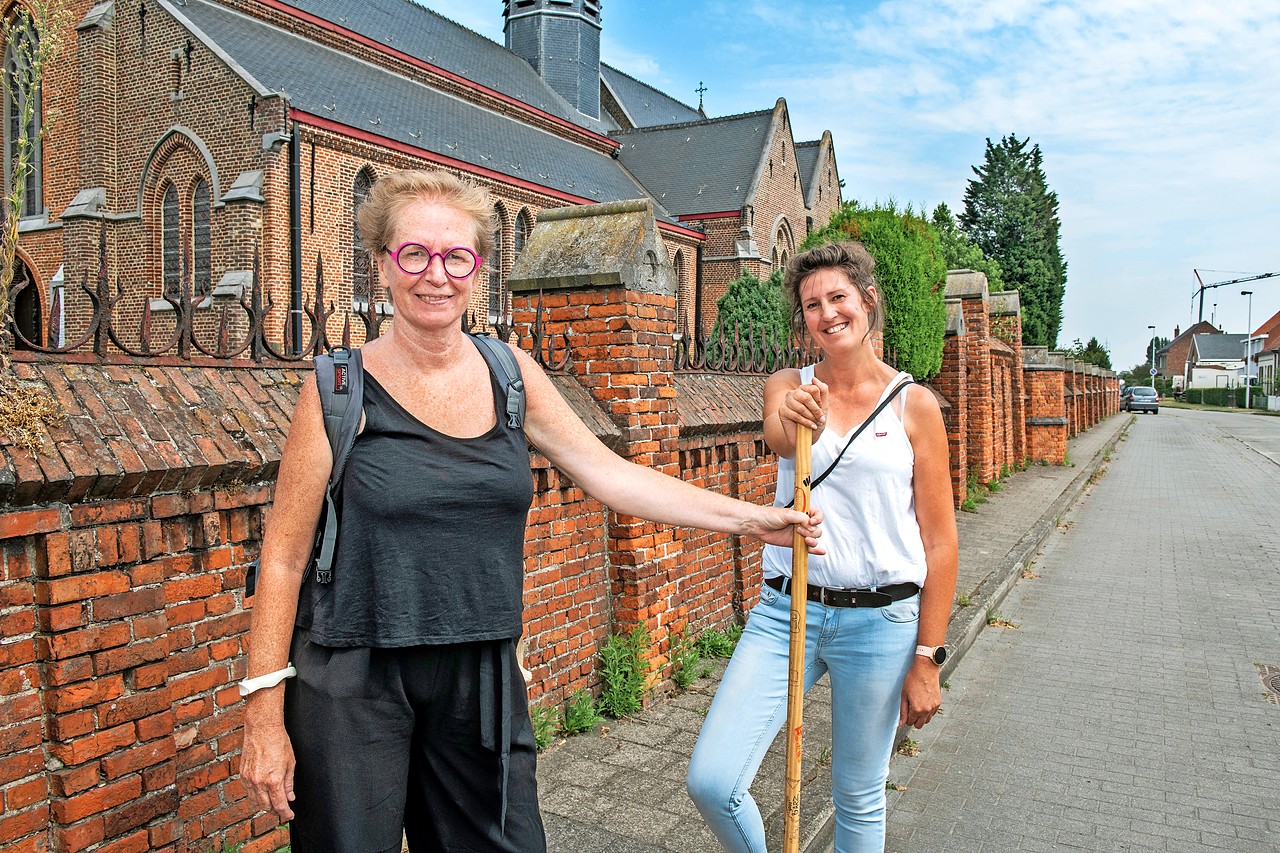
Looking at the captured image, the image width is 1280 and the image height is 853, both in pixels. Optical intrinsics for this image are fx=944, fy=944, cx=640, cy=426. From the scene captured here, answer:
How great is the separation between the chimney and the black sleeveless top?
40068mm

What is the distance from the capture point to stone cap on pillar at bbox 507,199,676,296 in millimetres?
4918

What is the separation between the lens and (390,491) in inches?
76.5

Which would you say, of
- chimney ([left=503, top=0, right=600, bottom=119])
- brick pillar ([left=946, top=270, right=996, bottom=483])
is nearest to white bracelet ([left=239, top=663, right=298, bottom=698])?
brick pillar ([left=946, top=270, right=996, bottom=483])

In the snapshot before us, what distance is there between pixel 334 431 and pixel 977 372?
44.8 ft

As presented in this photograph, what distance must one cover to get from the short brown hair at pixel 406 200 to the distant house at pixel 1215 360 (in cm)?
11881

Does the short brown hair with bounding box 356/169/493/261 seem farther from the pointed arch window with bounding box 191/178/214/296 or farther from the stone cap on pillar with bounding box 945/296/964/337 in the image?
the pointed arch window with bounding box 191/178/214/296

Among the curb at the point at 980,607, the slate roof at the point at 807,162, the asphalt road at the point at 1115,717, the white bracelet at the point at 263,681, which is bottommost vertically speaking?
the asphalt road at the point at 1115,717

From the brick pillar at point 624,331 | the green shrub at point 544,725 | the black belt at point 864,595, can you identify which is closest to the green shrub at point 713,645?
the brick pillar at point 624,331

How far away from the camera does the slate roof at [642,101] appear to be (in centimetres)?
4506

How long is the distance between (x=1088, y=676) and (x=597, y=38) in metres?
39.1

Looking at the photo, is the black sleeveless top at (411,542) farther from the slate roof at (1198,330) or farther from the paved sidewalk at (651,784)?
the slate roof at (1198,330)

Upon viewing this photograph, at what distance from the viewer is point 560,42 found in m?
39.7

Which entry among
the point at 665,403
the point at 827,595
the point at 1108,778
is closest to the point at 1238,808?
the point at 1108,778

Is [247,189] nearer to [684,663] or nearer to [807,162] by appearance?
[684,663]
